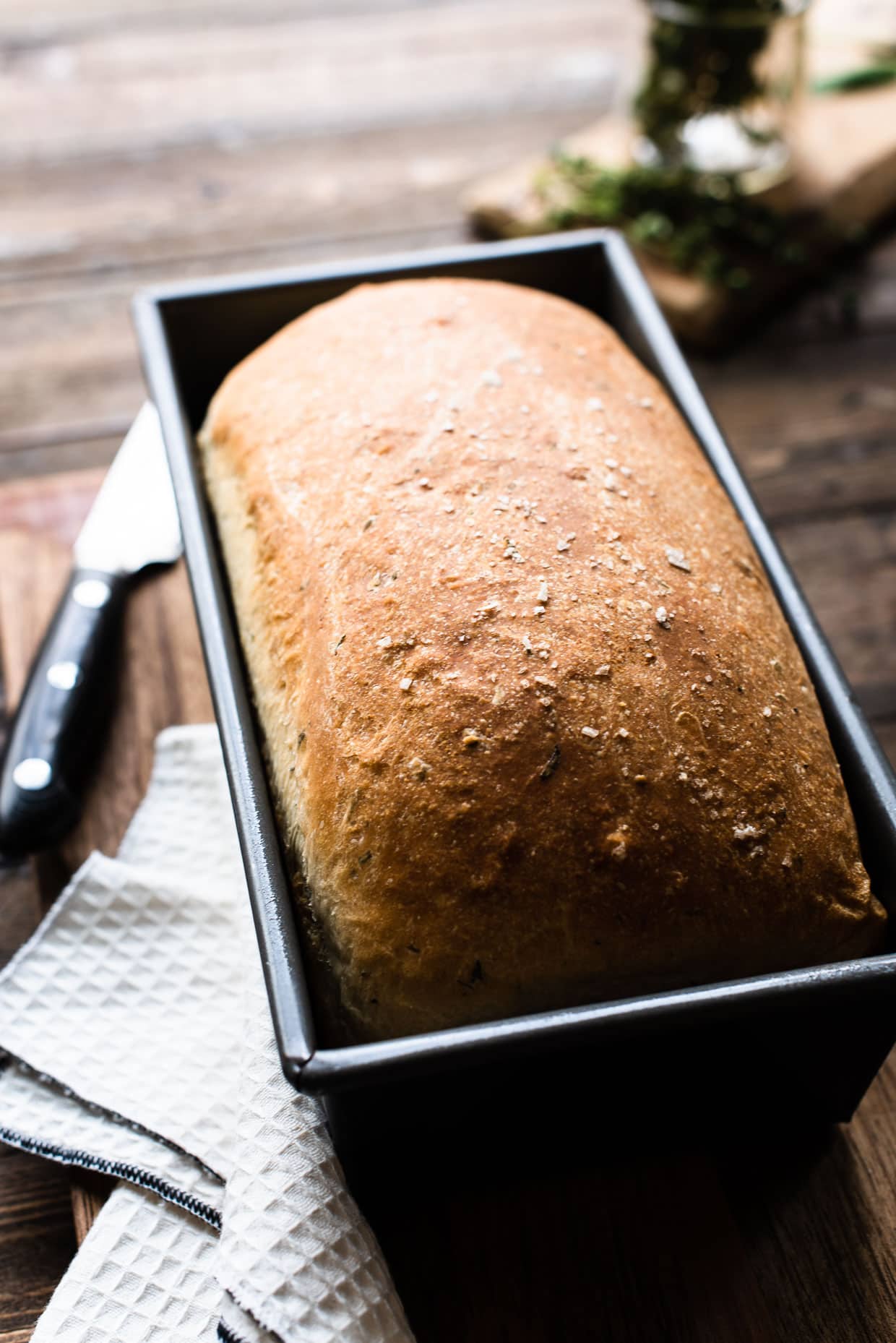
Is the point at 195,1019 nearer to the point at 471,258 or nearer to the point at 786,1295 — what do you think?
the point at 786,1295

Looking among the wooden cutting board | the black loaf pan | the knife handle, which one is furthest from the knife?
the wooden cutting board

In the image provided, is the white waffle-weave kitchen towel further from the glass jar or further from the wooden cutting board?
the glass jar

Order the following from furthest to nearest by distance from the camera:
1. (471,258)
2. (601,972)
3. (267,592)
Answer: (471,258) → (267,592) → (601,972)

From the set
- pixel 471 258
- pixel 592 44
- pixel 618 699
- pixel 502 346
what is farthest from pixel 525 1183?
pixel 592 44

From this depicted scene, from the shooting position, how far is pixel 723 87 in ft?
5.59

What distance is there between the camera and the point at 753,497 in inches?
41.6

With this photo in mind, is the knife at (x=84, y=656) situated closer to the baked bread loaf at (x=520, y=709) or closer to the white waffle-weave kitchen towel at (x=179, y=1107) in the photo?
the white waffle-weave kitchen towel at (x=179, y=1107)

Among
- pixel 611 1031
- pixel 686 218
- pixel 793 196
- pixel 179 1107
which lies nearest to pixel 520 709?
pixel 611 1031

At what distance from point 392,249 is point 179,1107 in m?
1.30

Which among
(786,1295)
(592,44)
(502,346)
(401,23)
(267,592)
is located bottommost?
(786,1295)

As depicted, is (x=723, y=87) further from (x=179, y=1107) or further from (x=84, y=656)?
(x=179, y=1107)

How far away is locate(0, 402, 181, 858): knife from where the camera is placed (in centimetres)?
108

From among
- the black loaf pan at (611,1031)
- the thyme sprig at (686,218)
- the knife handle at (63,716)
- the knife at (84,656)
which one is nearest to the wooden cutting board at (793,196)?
the thyme sprig at (686,218)

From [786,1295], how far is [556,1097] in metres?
0.22
